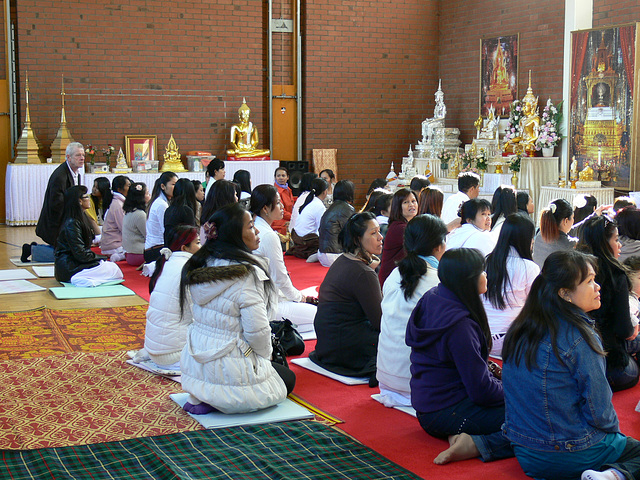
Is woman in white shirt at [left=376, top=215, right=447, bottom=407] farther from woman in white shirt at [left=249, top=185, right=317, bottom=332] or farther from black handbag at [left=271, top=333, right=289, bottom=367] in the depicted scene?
woman in white shirt at [left=249, top=185, right=317, bottom=332]

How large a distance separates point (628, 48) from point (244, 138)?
6025 mm

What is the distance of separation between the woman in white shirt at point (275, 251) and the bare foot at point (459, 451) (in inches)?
83.8

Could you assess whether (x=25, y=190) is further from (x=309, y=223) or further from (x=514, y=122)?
(x=514, y=122)

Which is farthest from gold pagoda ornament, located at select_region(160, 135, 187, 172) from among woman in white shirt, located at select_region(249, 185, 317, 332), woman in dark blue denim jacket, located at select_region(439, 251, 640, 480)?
woman in dark blue denim jacket, located at select_region(439, 251, 640, 480)

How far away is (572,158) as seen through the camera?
1064cm

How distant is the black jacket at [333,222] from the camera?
24.5 feet

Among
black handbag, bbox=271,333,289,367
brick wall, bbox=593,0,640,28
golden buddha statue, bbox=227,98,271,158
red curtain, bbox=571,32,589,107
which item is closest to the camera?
black handbag, bbox=271,333,289,367

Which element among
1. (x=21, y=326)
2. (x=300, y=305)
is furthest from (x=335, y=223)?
(x=21, y=326)

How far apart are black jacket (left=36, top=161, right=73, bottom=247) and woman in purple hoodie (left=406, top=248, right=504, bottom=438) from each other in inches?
218

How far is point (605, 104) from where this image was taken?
1009 cm

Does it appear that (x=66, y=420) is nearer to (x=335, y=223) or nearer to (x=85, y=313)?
(x=85, y=313)

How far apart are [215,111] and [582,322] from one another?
421 inches

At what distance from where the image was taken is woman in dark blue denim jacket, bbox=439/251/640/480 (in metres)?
2.71

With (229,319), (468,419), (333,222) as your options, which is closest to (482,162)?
(333,222)
